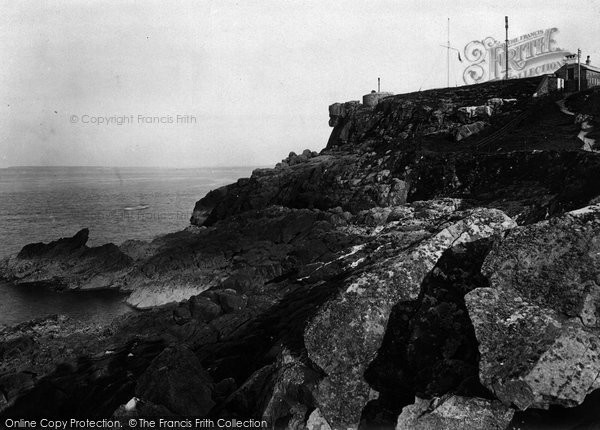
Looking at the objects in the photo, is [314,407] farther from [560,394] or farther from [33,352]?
[33,352]

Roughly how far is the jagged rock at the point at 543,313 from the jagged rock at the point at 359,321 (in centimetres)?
184

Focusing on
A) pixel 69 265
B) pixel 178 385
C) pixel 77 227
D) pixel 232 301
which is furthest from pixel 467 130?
pixel 77 227

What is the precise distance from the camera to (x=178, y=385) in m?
10.3

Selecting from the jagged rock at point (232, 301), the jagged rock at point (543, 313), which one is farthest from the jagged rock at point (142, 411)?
the jagged rock at point (232, 301)

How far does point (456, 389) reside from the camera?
655cm

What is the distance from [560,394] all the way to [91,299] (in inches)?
1206

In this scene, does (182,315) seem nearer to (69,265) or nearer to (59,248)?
(69,265)

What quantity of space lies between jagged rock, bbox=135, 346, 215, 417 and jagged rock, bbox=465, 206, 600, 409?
601 cm

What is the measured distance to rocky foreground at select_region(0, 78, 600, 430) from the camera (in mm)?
6469

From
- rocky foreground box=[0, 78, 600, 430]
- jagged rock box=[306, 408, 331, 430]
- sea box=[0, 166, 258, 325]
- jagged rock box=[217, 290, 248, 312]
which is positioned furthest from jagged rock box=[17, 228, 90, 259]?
jagged rock box=[306, 408, 331, 430]

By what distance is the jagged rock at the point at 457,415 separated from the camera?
6.15 meters

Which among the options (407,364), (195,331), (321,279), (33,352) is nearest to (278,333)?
(321,279)

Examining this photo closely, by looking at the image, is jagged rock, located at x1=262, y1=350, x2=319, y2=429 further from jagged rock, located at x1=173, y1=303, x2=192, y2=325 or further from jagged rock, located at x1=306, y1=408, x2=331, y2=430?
jagged rock, located at x1=173, y1=303, x2=192, y2=325

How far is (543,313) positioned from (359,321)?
9.50 feet
